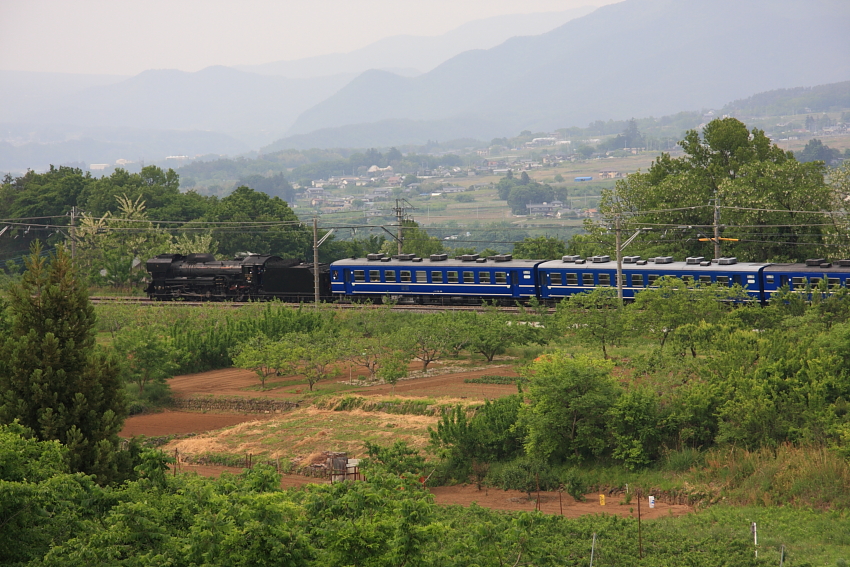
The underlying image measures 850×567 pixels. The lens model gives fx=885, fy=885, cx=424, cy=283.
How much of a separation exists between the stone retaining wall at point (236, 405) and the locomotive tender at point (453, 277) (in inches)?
746

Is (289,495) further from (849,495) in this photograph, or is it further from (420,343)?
(420,343)

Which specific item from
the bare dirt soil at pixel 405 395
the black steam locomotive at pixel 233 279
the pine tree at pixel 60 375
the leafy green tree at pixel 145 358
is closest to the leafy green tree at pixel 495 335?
the bare dirt soil at pixel 405 395

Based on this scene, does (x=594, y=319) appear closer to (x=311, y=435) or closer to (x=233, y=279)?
(x=311, y=435)

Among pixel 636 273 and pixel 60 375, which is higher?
pixel 60 375

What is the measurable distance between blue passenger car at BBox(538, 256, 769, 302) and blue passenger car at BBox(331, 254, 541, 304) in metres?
1.23

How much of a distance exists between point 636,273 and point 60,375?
34577mm

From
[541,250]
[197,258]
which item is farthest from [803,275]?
[197,258]

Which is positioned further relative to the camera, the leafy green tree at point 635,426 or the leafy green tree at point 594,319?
the leafy green tree at point 594,319

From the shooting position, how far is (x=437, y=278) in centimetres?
5431

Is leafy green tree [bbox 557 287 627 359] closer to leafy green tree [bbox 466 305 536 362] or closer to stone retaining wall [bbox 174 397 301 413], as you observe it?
leafy green tree [bbox 466 305 536 362]

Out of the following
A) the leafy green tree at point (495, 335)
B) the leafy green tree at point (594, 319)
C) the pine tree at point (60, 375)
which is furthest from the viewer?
the leafy green tree at point (495, 335)

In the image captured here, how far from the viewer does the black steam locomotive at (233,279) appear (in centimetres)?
5941

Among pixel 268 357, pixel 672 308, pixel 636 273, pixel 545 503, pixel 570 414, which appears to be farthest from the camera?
pixel 636 273

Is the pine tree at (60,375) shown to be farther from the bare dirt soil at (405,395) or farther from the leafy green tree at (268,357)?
the leafy green tree at (268,357)
